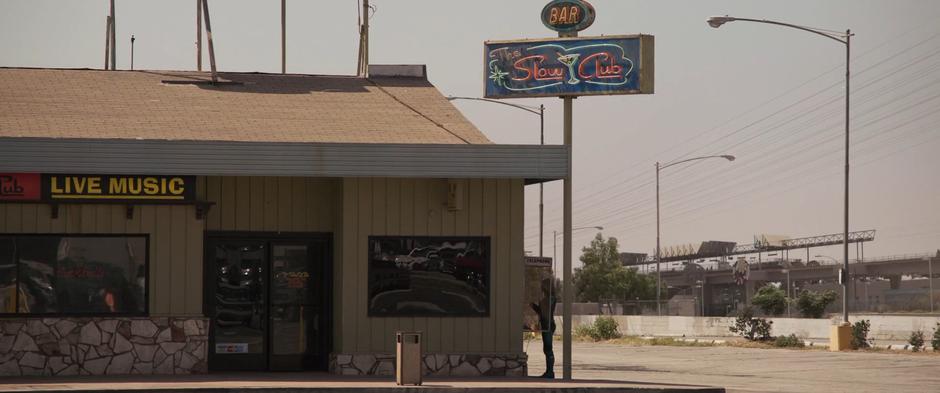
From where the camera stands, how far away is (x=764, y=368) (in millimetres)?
30047

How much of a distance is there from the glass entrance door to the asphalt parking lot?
239 inches

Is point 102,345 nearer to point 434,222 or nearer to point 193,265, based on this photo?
point 193,265

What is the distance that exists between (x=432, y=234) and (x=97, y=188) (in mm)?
5561

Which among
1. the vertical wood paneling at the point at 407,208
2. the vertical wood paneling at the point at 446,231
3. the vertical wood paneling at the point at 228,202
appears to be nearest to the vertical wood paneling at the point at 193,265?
the vertical wood paneling at the point at 228,202

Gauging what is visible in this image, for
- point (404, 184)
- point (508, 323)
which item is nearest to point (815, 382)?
point (508, 323)

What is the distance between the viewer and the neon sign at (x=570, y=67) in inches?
900

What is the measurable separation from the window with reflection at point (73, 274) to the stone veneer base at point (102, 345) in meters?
0.25

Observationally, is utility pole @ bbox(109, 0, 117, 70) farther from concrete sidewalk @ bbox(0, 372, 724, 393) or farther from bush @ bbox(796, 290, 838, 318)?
bush @ bbox(796, 290, 838, 318)

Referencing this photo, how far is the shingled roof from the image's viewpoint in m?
22.3

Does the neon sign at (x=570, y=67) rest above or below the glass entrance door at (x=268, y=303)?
above

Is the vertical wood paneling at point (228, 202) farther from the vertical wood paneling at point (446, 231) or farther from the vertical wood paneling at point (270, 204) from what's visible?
the vertical wood paneling at point (446, 231)

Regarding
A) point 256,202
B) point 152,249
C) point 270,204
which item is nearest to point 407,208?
point 270,204

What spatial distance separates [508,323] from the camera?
879 inches

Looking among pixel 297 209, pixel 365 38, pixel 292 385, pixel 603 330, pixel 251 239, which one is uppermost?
pixel 365 38
